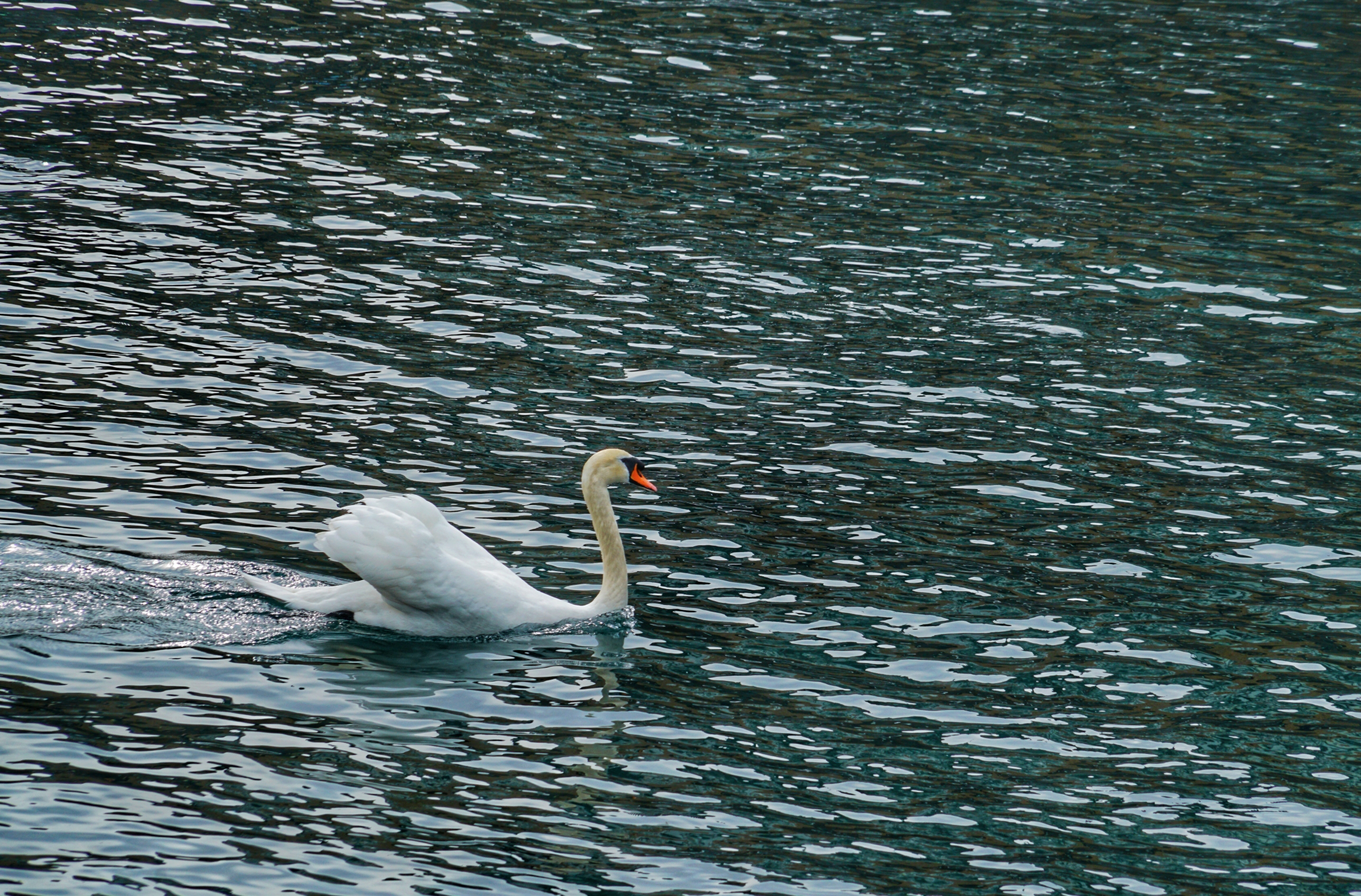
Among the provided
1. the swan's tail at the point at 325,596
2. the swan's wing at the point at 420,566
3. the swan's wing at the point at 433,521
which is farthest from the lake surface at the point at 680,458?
the swan's wing at the point at 433,521

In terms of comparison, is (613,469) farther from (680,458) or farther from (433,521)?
(680,458)

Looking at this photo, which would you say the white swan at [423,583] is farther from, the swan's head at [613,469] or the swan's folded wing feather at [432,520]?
the swan's head at [613,469]

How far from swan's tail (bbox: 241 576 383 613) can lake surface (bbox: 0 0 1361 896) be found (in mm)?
144

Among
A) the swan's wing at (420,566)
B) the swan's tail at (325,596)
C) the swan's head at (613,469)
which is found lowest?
the swan's tail at (325,596)

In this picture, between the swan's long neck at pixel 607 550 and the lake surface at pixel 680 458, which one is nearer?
the lake surface at pixel 680 458

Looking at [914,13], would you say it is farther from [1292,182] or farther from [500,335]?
[500,335]

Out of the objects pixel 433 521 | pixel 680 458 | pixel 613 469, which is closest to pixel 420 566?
pixel 433 521

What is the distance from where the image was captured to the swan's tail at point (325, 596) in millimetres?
12070

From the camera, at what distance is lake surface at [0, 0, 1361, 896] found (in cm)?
984

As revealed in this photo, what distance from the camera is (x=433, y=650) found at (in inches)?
477

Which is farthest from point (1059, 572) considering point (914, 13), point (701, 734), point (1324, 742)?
point (914, 13)

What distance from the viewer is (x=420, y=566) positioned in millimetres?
11945

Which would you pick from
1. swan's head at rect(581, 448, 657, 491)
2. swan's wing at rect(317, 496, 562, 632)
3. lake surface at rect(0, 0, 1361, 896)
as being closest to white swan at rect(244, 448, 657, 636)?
swan's wing at rect(317, 496, 562, 632)

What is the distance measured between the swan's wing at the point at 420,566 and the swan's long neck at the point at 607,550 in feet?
1.44
